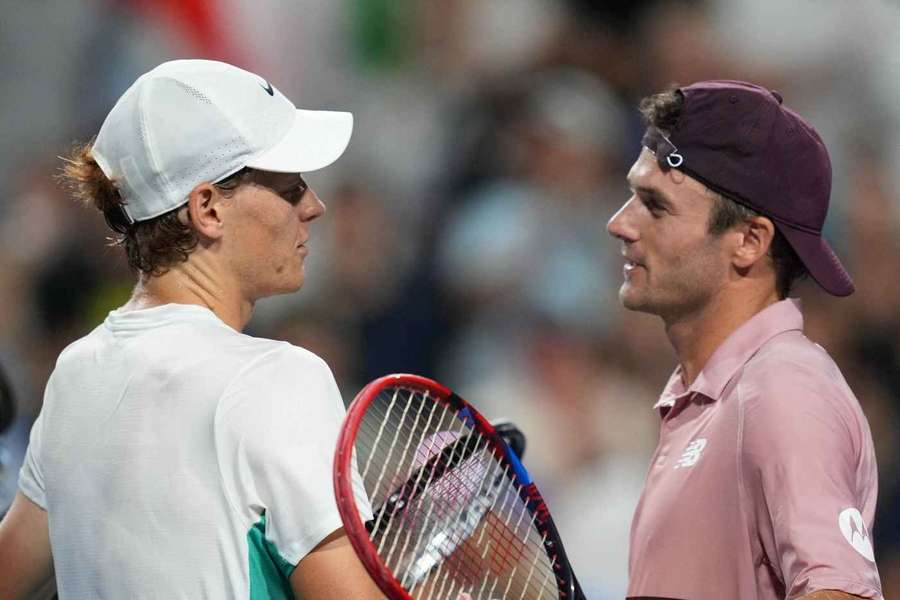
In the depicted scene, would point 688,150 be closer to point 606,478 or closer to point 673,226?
point 673,226

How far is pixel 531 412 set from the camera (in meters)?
5.04

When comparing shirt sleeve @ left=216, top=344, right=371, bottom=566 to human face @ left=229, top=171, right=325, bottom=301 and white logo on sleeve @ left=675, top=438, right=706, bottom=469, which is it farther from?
white logo on sleeve @ left=675, top=438, right=706, bottom=469

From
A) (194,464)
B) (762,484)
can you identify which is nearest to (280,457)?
(194,464)

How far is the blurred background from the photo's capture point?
505cm

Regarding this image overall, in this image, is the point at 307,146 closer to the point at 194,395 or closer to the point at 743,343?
the point at 194,395

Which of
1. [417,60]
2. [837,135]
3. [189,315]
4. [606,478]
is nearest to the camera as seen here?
[189,315]

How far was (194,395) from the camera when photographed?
194 centimetres

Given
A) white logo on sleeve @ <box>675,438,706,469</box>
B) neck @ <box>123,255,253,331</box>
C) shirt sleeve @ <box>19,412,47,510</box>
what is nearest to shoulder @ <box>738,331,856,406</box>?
white logo on sleeve @ <box>675,438,706,469</box>

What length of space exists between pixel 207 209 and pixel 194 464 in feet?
1.42

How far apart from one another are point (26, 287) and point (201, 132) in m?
3.78

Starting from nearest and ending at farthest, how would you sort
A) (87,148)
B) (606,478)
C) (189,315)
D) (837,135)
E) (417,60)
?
1. (189,315)
2. (87,148)
3. (606,478)
4. (837,135)
5. (417,60)

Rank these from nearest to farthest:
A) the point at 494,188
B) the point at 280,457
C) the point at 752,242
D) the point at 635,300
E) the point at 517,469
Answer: the point at 280,457 → the point at 517,469 → the point at 752,242 → the point at 635,300 → the point at 494,188

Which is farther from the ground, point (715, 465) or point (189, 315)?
point (189, 315)

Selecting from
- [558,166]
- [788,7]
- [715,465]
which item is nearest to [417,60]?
[558,166]
